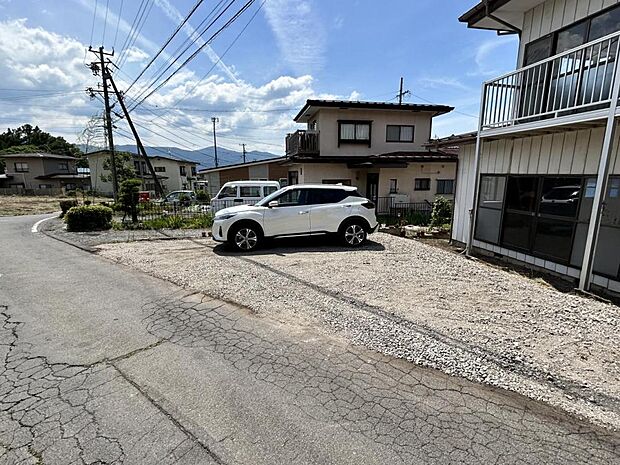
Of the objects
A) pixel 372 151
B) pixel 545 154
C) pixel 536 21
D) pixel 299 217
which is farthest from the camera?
pixel 372 151

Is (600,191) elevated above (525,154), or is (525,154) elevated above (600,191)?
(525,154)

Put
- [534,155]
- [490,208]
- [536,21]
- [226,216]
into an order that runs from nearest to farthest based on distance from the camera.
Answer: [534,155] < [536,21] < [490,208] < [226,216]

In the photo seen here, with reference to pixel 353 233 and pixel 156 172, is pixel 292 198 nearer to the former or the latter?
pixel 353 233

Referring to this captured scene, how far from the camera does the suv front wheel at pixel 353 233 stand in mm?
8273

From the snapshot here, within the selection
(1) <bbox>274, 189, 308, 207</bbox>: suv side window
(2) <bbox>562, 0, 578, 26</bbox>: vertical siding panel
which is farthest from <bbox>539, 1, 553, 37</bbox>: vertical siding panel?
(1) <bbox>274, 189, 308, 207</bbox>: suv side window

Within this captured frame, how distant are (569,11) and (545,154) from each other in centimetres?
300

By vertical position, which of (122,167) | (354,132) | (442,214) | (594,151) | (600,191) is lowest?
(442,214)

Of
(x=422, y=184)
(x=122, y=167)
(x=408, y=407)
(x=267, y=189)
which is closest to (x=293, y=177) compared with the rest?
(x=267, y=189)

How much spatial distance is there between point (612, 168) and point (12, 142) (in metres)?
91.4

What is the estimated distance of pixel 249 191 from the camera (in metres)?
13.9

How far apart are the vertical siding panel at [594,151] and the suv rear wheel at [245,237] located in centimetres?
676

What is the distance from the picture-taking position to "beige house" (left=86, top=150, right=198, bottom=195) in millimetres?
39753

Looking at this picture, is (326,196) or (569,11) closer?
(569,11)

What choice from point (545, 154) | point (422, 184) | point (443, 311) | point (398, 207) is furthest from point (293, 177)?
point (443, 311)
